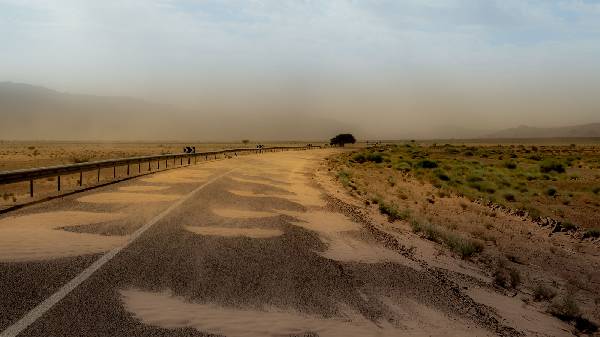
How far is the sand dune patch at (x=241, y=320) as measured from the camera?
4539 millimetres

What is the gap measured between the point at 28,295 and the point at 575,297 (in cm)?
743

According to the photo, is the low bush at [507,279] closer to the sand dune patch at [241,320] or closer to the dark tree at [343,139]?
the sand dune patch at [241,320]

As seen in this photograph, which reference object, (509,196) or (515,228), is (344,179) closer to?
(509,196)

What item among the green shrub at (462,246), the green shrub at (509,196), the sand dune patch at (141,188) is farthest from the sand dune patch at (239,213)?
the green shrub at (509,196)

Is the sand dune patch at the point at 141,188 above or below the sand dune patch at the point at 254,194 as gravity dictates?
above

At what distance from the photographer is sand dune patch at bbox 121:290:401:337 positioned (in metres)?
4.54

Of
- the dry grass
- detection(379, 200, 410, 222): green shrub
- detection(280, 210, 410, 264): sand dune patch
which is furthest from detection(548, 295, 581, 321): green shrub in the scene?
detection(379, 200, 410, 222): green shrub

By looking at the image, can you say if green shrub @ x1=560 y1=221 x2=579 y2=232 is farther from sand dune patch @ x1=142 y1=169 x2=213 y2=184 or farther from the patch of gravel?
sand dune patch @ x1=142 y1=169 x2=213 y2=184

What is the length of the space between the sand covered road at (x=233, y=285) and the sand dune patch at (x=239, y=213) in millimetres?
691

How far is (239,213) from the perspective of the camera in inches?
479

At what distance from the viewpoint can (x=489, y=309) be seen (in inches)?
233

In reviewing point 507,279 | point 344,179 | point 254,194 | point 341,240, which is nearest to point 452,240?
point 507,279

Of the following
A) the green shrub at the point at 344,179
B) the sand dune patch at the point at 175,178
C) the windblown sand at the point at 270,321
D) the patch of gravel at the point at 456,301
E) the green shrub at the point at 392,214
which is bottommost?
the green shrub at the point at 392,214

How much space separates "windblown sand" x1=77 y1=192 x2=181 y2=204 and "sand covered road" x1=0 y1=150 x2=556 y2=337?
2.86m
